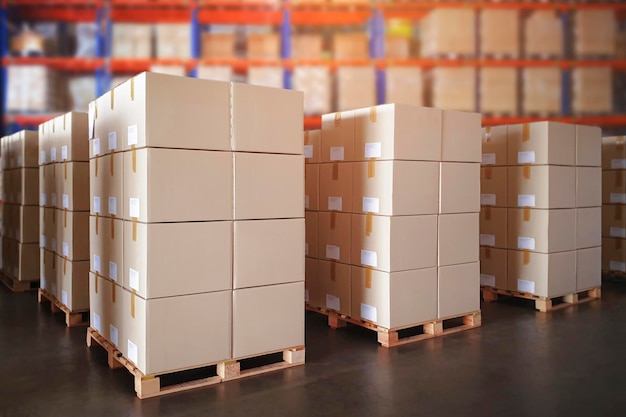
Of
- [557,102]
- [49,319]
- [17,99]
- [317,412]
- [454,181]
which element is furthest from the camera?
[557,102]

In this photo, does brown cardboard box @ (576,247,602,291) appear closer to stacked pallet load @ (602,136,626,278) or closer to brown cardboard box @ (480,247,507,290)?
brown cardboard box @ (480,247,507,290)

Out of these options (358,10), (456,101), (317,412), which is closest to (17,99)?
(358,10)

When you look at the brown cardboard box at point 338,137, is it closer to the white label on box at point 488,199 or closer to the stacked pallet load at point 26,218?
the white label on box at point 488,199

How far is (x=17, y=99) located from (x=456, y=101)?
20.2ft

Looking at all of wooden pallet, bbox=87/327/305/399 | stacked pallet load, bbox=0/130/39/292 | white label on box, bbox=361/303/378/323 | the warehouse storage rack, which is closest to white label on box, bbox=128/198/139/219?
wooden pallet, bbox=87/327/305/399

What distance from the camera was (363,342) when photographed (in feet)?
14.5

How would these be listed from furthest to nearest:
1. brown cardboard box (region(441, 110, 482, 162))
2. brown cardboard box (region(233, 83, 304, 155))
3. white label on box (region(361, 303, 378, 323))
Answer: brown cardboard box (region(441, 110, 482, 162))
white label on box (region(361, 303, 378, 323))
brown cardboard box (region(233, 83, 304, 155))

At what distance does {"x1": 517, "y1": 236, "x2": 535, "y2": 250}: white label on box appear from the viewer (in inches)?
220

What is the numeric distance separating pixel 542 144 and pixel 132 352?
163 inches

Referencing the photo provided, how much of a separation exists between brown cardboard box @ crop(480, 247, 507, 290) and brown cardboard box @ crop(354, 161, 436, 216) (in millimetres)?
1653

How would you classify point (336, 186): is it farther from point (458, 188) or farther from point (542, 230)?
point (542, 230)

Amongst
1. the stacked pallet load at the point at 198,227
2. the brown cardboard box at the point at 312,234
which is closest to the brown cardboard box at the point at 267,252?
the stacked pallet load at the point at 198,227

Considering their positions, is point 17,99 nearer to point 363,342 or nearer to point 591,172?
point 363,342

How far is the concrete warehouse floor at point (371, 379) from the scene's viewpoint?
3123 millimetres
